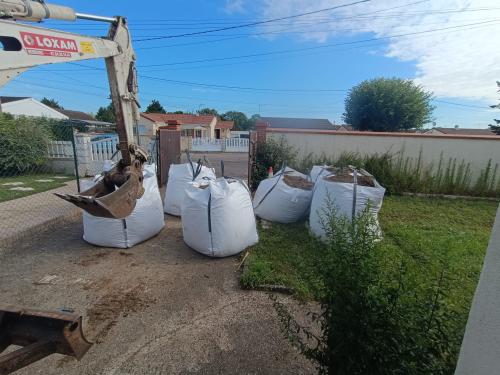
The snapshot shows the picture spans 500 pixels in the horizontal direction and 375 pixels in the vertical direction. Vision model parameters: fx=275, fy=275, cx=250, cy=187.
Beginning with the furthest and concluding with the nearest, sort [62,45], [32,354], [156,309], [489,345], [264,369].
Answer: [156,309]
[62,45]
[264,369]
[32,354]
[489,345]

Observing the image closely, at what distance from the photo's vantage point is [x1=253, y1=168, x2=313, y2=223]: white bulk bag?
4438 millimetres

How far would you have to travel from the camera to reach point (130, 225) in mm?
3572

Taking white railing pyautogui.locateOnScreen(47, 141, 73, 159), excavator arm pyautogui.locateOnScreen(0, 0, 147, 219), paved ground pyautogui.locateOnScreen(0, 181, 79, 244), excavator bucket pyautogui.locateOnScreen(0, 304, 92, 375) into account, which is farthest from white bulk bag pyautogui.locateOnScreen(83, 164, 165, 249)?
white railing pyautogui.locateOnScreen(47, 141, 73, 159)

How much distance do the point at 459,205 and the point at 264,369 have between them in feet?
20.2

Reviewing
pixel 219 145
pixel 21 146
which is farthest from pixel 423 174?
pixel 219 145

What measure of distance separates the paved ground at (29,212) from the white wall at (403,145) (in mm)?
4986

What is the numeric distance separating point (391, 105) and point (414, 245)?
1382cm

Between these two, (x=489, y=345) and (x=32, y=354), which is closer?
(x=489, y=345)

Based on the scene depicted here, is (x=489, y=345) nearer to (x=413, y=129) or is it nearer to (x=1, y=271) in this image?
(x=1, y=271)

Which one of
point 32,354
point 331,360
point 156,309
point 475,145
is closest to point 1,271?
point 156,309

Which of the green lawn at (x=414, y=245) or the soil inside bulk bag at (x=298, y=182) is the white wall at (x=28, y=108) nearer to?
the soil inside bulk bag at (x=298, y=182)

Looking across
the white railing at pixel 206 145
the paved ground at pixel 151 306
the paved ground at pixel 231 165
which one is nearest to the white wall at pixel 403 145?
the paved ground at pixel 231 165

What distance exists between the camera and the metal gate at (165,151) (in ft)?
23.6

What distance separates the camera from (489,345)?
2.70 ft
